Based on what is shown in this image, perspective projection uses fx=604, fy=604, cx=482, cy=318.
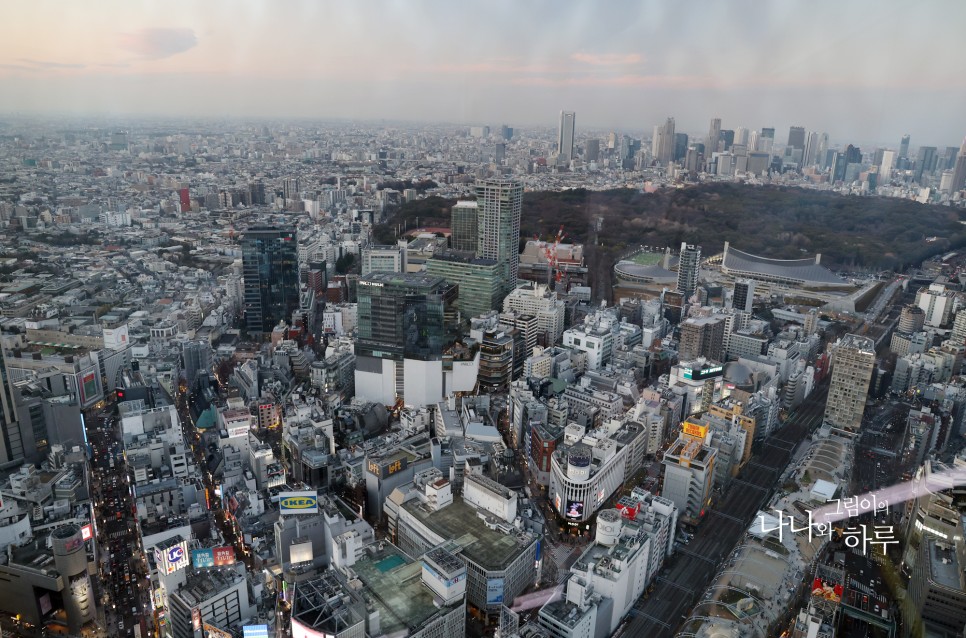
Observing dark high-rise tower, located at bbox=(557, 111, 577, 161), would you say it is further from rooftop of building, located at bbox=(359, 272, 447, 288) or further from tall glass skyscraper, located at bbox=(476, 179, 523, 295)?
rooftop of building, located at bbox=(359, 272, 447, 288)

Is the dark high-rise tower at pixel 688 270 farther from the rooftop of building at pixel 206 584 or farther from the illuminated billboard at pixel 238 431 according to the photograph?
the rooftop of building at pixel 206 584

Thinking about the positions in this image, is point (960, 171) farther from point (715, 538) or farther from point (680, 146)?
point (715, 538)

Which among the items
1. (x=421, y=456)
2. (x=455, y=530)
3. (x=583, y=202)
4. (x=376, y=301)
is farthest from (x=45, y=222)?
(x=583, y=202)

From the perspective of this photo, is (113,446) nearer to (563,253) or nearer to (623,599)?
(623,599)

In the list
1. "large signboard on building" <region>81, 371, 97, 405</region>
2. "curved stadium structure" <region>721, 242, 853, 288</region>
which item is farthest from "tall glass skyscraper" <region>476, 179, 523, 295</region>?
"large signboard on building" <region>81, 371, 97, 405</region>

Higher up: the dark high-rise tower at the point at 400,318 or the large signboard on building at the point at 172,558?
the dark high-rise tower at the point at 400,318

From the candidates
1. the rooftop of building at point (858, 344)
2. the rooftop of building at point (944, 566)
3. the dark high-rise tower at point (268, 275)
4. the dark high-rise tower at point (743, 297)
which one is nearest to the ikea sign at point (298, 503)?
the rooftop of building at point (944, 566)
